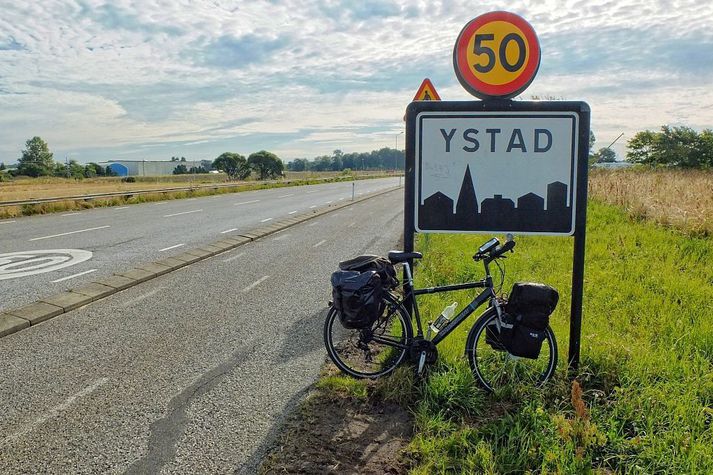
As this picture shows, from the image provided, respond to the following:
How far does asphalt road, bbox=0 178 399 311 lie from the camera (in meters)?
6.71

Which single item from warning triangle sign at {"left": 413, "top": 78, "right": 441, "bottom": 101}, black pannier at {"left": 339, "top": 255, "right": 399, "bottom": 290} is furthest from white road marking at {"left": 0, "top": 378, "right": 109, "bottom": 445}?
warning triangle sign at {"left": 413, "top": 78, "right": 441, "bottom": 101}

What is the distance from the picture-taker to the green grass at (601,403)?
2.54m

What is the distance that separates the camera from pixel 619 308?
5.08 metres

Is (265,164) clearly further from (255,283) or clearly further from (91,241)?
(255,283)

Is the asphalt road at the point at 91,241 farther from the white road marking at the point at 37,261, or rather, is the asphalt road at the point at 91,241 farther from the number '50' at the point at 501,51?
the number '50' at the point at 501,51

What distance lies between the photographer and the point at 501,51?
3.51 meters

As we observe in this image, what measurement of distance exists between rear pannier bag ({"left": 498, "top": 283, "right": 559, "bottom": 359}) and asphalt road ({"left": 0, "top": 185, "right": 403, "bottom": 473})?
1.60m

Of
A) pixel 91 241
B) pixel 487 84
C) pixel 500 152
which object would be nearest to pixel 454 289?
pixel 500 152

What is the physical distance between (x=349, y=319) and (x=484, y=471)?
1325 mm

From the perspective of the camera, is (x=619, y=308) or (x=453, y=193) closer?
(x=453, y=193)

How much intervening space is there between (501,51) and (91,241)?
387 inches

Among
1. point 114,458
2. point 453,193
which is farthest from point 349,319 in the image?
point 114,458

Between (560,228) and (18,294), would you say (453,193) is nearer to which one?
(560,228)

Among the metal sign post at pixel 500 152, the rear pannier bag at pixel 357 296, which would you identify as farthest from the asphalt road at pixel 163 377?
the metal sign post at pixel 500 152
